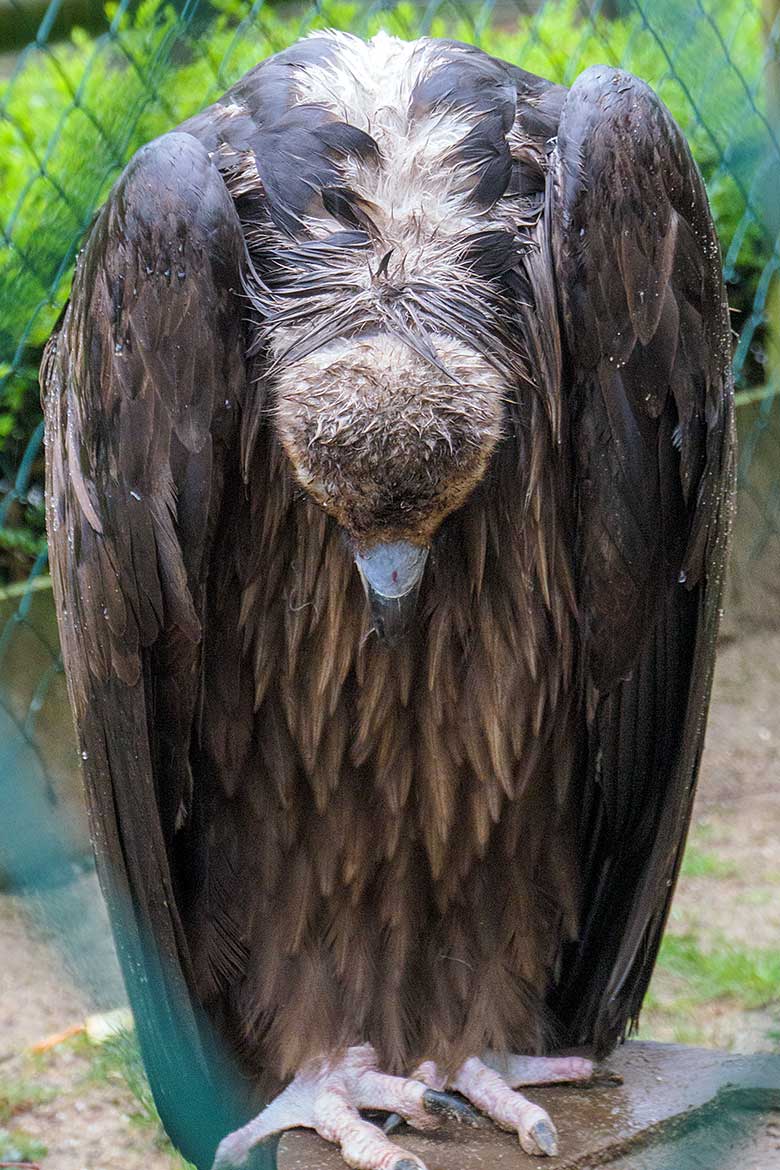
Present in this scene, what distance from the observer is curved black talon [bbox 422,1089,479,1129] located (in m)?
2.75

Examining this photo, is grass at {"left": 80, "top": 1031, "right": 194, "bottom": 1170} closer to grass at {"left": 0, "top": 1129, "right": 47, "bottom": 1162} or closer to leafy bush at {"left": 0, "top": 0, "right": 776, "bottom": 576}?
grass at {"left": 0, "top": 1129, "right": 47, "bottom": 1162}

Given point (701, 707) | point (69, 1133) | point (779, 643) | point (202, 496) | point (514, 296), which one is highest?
point (514, 296)

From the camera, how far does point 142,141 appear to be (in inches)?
134

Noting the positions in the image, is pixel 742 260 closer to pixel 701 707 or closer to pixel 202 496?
A: pixel 701 707

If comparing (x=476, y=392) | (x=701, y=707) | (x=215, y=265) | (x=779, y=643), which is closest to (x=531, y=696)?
(x=701, y=707)

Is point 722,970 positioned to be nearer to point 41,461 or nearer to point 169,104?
point 41,461

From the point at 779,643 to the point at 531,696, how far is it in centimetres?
307

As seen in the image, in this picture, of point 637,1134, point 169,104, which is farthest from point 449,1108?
point 169,104

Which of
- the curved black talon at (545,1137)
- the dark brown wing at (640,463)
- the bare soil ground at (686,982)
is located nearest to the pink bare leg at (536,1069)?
the dark brown wing at (640,463)

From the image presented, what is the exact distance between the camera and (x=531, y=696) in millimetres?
2723

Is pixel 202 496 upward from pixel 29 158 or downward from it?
downward

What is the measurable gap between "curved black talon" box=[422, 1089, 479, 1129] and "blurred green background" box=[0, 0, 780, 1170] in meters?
0.68

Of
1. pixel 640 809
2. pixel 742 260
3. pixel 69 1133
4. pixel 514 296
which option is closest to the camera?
pixel 514 296

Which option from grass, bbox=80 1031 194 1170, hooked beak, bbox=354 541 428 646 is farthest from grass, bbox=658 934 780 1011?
hooked beak, bbox=354 541 428 646
